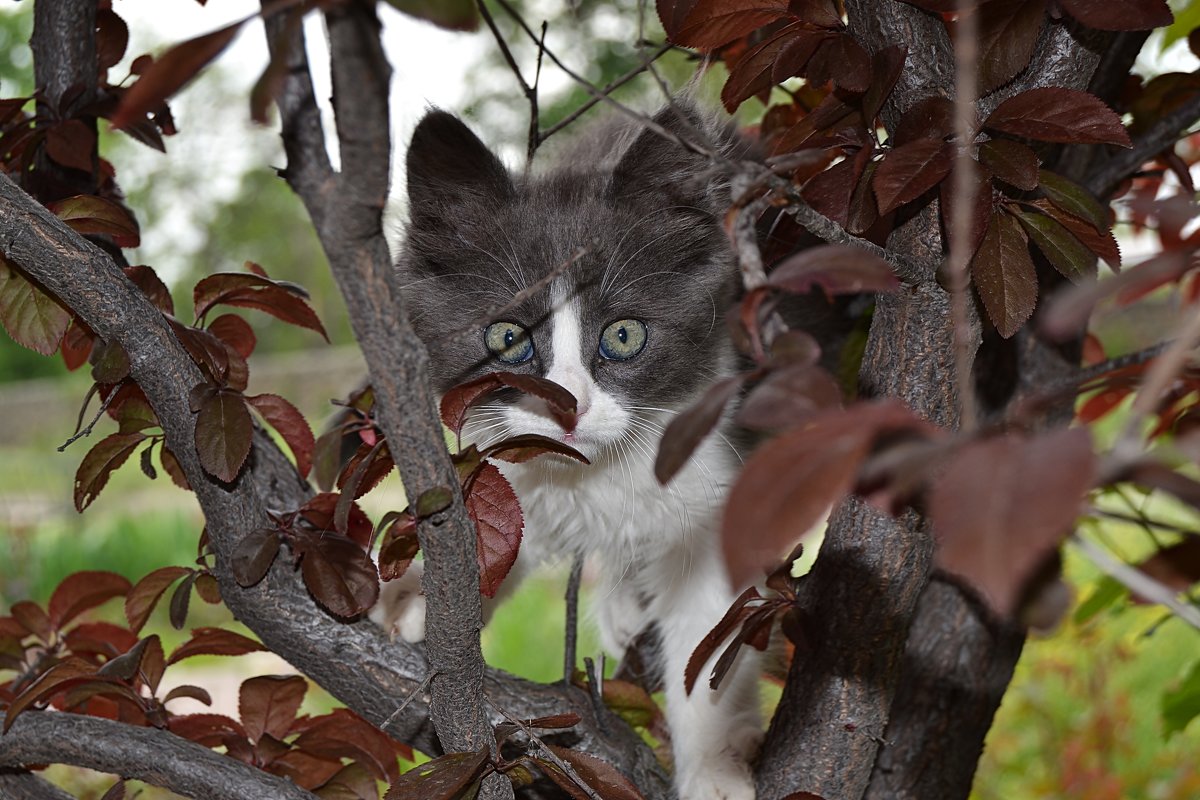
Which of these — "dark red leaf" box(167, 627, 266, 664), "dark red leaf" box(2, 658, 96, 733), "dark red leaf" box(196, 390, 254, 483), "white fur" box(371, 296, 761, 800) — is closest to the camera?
"dark red leaf" box(196, 390, 254, 483)

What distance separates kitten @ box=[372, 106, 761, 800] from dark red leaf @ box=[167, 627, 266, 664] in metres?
0.30

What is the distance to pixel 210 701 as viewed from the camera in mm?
1185

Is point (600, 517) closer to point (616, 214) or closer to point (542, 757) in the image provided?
point (616, 214)

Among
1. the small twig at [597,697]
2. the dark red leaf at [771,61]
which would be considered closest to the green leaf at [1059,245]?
the dark red leaf at [771,61]

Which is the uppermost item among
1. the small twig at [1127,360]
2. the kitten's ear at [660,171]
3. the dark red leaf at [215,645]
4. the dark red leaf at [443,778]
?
the kitten's ear at [660,171]

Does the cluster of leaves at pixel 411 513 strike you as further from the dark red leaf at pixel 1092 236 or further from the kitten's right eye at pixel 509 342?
the dark red leaf at pixel 1092 236

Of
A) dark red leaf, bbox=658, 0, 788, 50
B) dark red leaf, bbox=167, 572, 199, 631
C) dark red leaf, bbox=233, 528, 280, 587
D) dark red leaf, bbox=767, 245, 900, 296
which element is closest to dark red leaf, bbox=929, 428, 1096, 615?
dark red leaf, bbox=767, 245, 900, 296

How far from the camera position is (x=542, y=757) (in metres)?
0.89

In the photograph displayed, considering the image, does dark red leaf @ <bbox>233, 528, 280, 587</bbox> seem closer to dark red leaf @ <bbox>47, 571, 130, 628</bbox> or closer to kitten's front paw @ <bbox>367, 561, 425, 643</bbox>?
dark red leaf @ <bbox>47, 571, 130, 628</bbox>

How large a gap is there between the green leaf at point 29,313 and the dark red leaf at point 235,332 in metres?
0.20

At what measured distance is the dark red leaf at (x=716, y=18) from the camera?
0.92 metres

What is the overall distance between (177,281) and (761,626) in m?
7.20

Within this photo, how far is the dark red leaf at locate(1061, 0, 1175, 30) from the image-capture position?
799 millimetres

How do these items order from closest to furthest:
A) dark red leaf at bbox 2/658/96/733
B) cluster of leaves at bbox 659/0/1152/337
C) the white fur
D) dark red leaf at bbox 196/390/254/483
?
1. cluster of leaves at bbox 659/0/1152/337
2. dark red leaf at bbox 196/390/254/483
3. dark red leaf at bbox 2/658/96/733
4. the white fur
